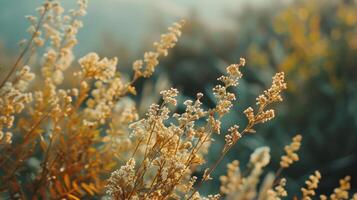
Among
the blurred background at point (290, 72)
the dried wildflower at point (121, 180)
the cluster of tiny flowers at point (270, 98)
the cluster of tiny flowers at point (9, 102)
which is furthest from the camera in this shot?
the blurred background at point (290, 72)

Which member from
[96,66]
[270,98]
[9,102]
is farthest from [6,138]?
[270,98]

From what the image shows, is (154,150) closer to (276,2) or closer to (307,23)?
(307,23)

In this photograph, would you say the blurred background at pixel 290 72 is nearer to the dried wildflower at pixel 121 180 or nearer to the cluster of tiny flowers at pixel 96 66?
the cluster of tiny flowers at pixel 96 66

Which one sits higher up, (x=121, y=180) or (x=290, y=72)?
(x=290, y=72)

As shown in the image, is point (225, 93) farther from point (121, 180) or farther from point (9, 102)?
point (9, 102)

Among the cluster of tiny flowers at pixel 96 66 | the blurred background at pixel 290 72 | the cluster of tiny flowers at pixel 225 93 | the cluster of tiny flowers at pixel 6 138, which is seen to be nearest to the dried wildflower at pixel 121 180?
the cluster of tiny flowers at pixel 225 93

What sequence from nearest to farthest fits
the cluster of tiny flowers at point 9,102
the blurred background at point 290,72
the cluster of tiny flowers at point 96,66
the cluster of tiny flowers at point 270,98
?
the cluster of tiny flowers at point 270,98 < the cluster of tiny flowers at point 9,102 < the cluster of tiny flowers at point 96,66 < the blurred background at point 290,72

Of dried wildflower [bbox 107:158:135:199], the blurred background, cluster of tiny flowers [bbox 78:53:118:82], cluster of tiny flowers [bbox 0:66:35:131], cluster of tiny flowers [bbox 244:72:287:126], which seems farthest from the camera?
the blurred background

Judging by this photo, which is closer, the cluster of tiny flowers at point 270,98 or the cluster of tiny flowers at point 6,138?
the cluster of tiny flowers at point 270,98

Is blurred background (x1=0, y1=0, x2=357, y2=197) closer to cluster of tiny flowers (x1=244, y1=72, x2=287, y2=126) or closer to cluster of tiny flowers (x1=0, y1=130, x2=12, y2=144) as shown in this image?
cluster of tiny flowers (x1=0, y1=130, x2=12, y2=144)

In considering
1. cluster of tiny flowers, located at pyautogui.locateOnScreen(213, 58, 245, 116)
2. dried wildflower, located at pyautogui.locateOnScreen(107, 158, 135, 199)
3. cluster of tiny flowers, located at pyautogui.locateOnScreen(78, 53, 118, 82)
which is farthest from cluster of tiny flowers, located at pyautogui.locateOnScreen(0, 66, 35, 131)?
cluster of tiny flowers, located at pyautogui.locateOnScreen(213, 58, 245, 116)

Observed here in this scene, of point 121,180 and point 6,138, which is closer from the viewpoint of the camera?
point 121,180

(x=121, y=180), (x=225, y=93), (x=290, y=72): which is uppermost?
(x=290, y=72)

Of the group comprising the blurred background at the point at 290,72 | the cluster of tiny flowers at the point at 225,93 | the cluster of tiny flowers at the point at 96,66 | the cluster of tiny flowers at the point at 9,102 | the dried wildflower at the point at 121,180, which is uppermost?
the blurred background at the point at 290,72
